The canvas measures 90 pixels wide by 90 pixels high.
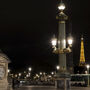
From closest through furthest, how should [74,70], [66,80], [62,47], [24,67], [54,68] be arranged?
1. [62,47]
2. [66,80]
3. [24,67]
4. [54,68]
5. [74,70]

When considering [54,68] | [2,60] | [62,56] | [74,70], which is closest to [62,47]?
[62,56]

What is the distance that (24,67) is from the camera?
146m

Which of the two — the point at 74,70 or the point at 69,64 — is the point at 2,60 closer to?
the point at 69,64

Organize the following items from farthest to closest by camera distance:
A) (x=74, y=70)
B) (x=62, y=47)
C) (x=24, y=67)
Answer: (x=74, y=70)
(x=24, y=67)
(x=62, y=47)

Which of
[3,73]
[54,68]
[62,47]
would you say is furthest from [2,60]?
[54,68]

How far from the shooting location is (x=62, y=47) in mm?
29172

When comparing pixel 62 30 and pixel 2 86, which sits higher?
pixel 62 30

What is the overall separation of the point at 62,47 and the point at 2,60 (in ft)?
22.8

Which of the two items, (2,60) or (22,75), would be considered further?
(22,75)

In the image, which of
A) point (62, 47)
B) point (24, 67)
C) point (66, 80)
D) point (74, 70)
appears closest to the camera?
point (62, 47)

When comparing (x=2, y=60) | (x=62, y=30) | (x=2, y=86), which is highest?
(x=62, y=30)

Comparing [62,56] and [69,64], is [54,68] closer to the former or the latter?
[69,64]

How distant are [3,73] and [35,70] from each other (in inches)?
4859

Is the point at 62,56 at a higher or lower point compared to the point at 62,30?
lower
